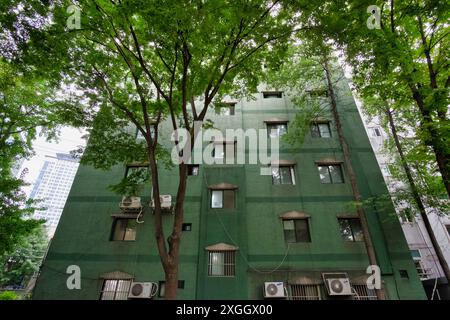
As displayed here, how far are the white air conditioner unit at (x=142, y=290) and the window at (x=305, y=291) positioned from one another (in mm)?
5926

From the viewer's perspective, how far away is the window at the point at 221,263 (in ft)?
34.1

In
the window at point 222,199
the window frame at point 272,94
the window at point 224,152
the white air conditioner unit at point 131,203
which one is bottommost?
the white air conditioner unit at point 131,203

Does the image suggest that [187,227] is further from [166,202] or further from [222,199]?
[222,199]

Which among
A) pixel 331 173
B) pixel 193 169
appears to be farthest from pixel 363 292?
pixel 193 169

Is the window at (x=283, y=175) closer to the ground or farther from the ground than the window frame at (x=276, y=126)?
closer to the ground

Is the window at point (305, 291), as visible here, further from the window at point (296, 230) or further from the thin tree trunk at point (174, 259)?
the thin tree trunk at point (174, 259)

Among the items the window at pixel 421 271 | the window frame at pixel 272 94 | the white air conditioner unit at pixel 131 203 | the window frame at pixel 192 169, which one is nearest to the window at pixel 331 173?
the window frame at pixel 272 94

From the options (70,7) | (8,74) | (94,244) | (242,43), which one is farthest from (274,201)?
(8,74)

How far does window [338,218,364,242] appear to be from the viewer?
1097 centimetres

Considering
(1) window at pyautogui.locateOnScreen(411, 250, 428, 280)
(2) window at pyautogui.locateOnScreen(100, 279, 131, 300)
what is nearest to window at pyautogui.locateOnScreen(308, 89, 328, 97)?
(1) window at pyautogui.locateOnScreen(411, 250, 428, 280)

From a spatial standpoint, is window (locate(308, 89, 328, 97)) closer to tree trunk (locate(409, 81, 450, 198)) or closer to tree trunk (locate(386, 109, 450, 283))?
tree trunk (locate(386, 109, 450, 283))

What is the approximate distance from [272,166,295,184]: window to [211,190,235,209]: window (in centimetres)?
245

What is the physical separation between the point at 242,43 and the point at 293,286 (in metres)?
9.94
